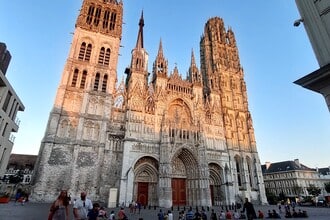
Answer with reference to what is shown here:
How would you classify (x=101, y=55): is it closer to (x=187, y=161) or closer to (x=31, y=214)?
(x=187, y=161)

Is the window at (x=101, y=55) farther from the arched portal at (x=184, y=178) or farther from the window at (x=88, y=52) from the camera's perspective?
Result: the arched portal at (x=184, y=178)

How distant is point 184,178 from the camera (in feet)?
92.2

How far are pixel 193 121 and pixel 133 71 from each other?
11654mm

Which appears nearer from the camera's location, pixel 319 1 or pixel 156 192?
pixel 319 1

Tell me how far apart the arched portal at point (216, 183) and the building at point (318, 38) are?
2628cm

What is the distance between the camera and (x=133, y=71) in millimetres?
30453

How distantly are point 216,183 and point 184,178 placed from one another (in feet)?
17.0

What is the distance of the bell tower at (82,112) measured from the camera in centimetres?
2184

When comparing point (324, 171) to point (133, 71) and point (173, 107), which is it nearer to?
point (173, 107)

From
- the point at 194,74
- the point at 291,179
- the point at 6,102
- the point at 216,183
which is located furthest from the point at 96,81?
the point at 291,179

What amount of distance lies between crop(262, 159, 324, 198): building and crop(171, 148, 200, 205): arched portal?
116 ft

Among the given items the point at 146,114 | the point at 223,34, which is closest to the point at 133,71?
the point at 146,114

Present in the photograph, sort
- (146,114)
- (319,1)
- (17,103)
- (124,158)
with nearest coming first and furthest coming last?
(319,1) < (17,103) < (124,158) < (146,114)

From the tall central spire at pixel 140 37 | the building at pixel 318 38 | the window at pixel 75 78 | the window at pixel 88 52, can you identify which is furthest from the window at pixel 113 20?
the building at pixel 318 38
